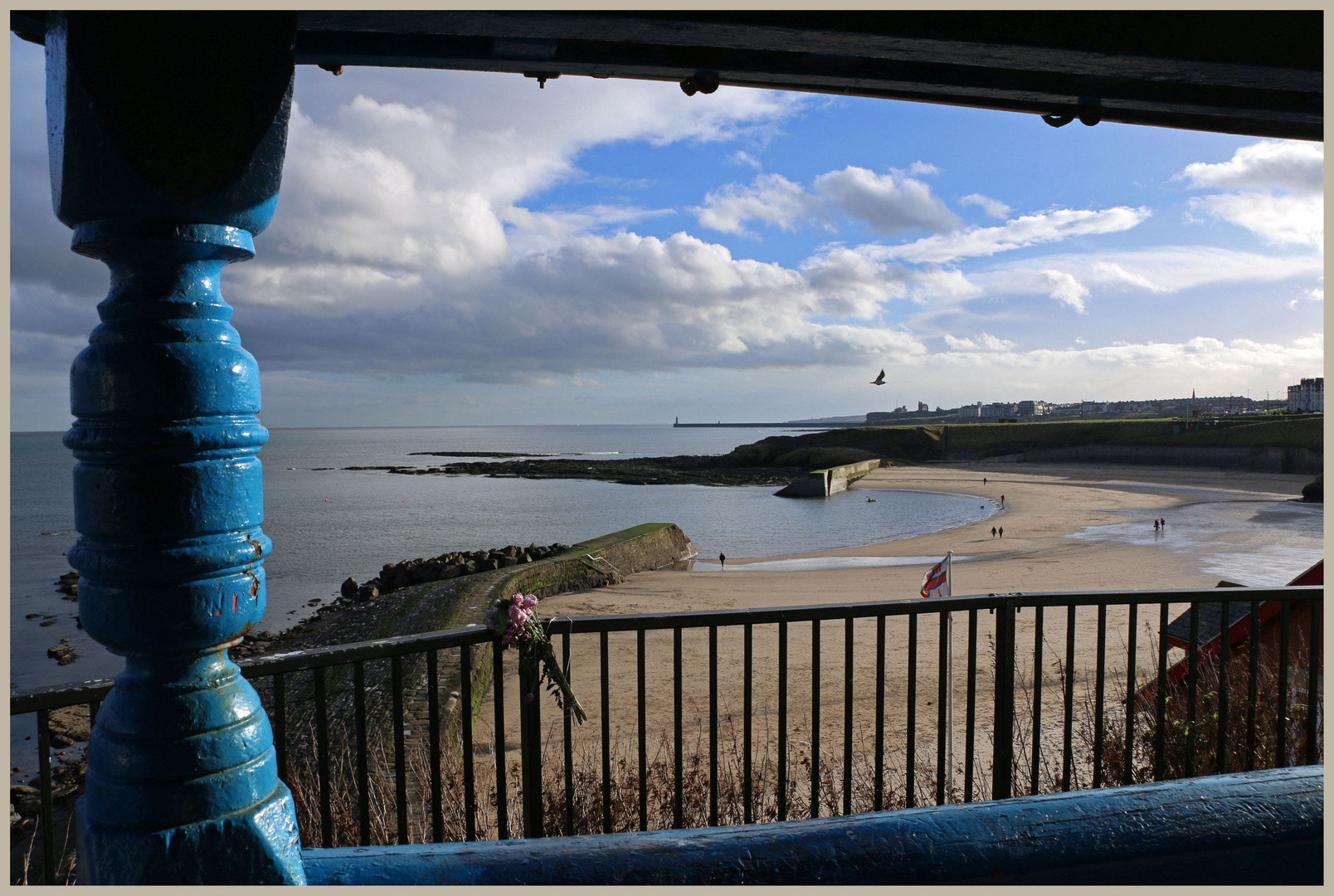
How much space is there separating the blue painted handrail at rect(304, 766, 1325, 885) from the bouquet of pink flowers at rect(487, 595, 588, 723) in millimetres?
1106

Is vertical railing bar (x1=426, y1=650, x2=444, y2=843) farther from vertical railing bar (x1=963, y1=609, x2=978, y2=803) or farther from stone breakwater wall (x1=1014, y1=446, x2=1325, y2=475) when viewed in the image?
stone breakwater wall (x1=1014, y1=446, x2=1325, y2=475)

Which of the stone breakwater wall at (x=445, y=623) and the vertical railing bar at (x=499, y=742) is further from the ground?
the vertical railing bar at (x=499, y=742)

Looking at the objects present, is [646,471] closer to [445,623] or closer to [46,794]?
[445,623]

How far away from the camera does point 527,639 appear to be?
2.75 metres

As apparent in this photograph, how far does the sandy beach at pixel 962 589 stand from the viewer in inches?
342

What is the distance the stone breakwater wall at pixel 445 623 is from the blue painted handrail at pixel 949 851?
49.1 inches

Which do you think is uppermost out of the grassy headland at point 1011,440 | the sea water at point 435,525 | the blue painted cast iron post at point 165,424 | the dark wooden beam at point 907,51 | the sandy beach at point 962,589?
the dark wooden beam at point 907,51

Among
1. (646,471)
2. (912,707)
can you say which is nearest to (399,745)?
(912,707)

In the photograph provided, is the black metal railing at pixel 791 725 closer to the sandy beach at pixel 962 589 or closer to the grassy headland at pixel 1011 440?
the sandy beach at pixel 962 589

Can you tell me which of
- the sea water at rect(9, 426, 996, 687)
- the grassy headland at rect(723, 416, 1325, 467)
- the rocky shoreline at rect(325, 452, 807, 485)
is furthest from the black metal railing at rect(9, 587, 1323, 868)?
the grassy headland at rect(723, 416, 1325, 467)

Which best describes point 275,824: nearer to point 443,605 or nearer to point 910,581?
point 443,605

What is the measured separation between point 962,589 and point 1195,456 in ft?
197

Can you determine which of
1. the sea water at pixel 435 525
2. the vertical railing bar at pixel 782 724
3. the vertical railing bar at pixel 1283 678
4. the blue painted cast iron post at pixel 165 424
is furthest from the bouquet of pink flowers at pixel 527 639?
the sea water at pixel 435 525

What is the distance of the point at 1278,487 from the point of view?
4381 cm
